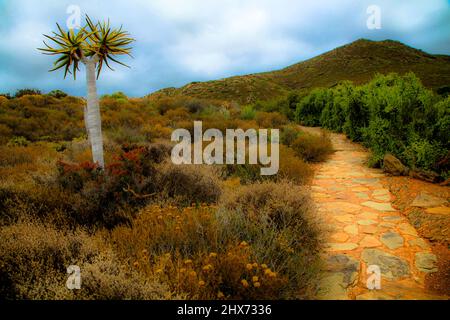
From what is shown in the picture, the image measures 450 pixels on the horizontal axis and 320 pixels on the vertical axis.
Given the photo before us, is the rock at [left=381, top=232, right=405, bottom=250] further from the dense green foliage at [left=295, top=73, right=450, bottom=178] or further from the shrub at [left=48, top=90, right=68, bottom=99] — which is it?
the shrub at [left=48, top=90, right=68, bottom=99]

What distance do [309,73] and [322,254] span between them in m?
53.4

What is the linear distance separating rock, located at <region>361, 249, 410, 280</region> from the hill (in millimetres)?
32325

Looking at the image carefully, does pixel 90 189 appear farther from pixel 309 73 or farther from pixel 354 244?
pixel 309 73

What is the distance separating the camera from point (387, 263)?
2953mm

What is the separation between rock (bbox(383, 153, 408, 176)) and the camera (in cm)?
580

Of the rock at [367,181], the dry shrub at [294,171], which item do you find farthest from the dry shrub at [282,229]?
the rock at [367,181]

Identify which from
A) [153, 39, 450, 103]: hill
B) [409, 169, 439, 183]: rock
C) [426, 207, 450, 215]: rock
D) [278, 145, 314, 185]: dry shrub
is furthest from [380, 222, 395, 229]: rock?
[153, 39, 450, 103]: hill

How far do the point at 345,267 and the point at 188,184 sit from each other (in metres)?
2.54

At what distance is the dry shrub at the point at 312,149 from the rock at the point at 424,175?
8.35 feet

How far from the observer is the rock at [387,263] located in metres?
Result: 2.77

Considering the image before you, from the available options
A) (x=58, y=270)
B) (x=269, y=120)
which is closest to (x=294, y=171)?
(x=58, y=270)

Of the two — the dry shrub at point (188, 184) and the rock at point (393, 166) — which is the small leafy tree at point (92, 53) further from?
the rock at point (393, 166)
